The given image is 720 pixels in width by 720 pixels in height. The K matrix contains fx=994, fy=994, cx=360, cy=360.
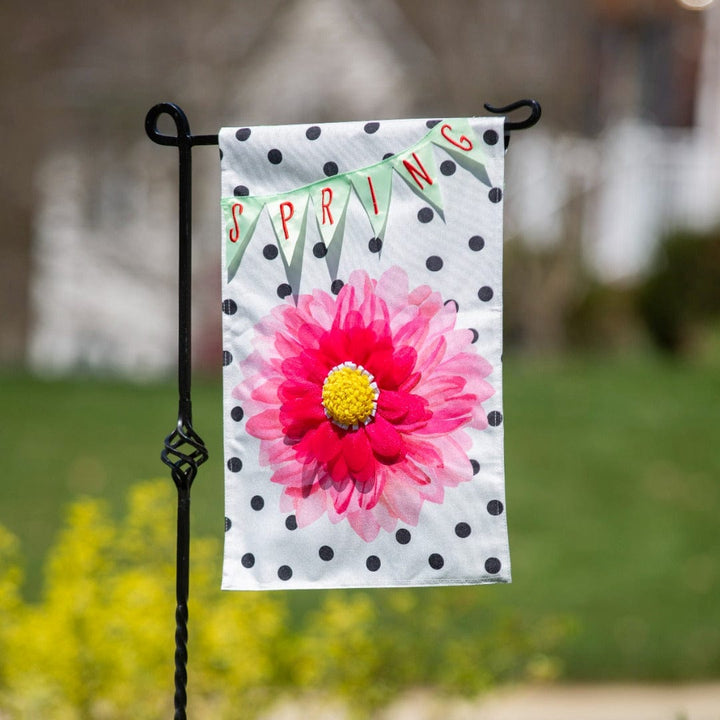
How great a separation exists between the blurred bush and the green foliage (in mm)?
7712

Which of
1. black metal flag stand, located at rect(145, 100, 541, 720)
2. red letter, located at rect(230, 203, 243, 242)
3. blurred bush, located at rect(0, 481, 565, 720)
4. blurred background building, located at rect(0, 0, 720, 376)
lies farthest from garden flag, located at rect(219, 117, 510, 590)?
blurred background building, located at rect(0, 0, 720, 376)

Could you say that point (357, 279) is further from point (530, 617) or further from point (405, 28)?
point (405, 28)

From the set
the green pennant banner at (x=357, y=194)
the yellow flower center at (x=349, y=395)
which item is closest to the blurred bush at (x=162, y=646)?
the yellow flower center at (x=349, y=395)

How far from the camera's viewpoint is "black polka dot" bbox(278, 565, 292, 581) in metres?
2.06

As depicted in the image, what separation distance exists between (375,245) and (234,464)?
1.80ft

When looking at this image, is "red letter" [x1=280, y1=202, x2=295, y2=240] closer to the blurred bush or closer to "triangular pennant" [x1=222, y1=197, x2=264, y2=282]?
"triangular pennant" [x1=222, y1=197, x2=264, y2=282]

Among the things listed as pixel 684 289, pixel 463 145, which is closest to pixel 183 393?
pixel 463 145

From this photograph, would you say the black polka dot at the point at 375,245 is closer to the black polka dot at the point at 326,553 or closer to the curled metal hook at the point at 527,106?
the curled metal hook at the point at 527,106

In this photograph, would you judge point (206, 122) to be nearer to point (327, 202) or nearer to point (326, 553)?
point (327, 202)

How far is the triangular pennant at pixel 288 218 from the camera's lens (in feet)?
6.85

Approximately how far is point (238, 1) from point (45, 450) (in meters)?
5.80

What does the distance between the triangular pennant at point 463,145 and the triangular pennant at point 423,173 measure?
36 millimetres

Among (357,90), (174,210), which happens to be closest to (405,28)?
(357,90)

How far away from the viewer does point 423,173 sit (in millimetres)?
2047
